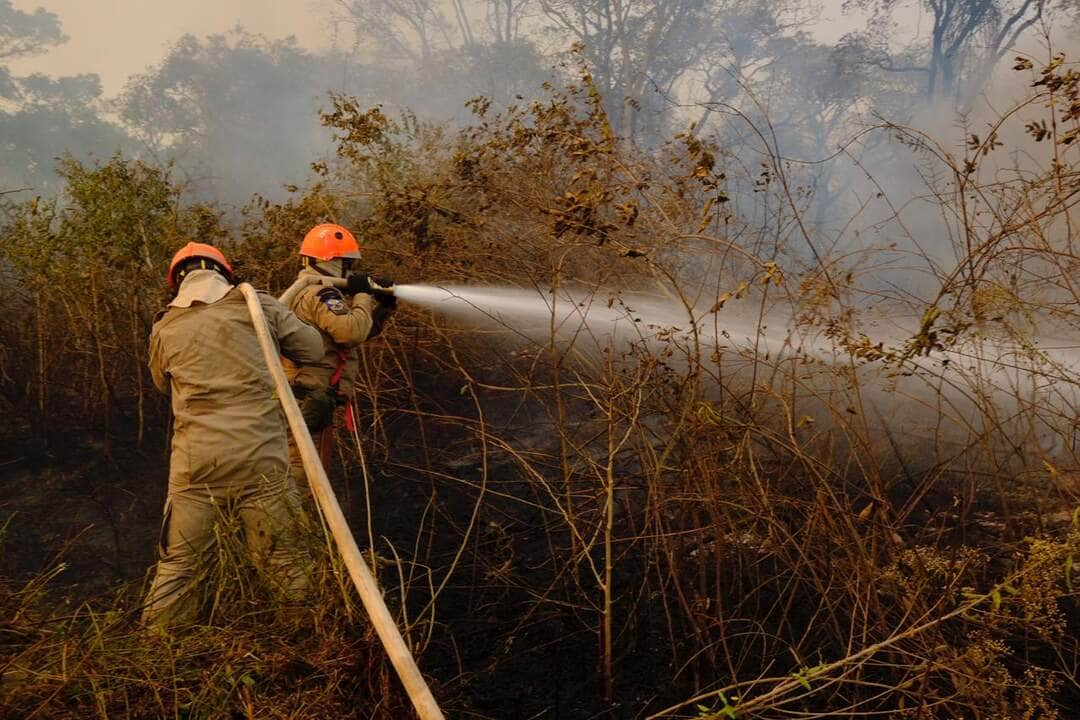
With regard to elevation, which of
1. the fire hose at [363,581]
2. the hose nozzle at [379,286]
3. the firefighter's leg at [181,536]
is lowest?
the firefighter's leg at [181,536]

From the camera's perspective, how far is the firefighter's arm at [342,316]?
4.39 meters

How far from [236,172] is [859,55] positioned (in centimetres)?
2131

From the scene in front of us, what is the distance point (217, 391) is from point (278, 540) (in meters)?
1.10

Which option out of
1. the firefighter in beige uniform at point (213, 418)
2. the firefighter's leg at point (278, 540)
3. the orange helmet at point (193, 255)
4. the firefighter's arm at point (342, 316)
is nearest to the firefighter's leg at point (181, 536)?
the firefighter in beige uniform at point (213, 418)

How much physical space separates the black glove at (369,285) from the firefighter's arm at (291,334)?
0.64 m

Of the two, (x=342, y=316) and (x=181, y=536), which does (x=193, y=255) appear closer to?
(x=342, y=316)

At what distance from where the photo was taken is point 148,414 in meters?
6.65

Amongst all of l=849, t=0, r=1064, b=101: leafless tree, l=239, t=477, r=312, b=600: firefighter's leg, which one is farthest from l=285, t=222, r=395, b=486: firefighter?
l=849, t=0, r=1064, b=101: leafless tree

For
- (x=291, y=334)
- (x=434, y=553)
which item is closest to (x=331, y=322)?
(x=291, y=334)

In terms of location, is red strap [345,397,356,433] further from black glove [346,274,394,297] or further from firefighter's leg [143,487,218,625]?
firefighter's leg [143,487,218,625]

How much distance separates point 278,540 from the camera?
Result: 8.67ft

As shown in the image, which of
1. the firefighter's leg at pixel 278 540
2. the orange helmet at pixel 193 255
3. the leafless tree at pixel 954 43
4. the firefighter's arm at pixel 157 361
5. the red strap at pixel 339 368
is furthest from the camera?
the leafless tree at pixel 954 43

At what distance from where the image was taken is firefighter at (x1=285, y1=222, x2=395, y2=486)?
4.43m

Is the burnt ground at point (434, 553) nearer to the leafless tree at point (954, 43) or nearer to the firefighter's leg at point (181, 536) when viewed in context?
the firefighter's leg at point (181, 536)
